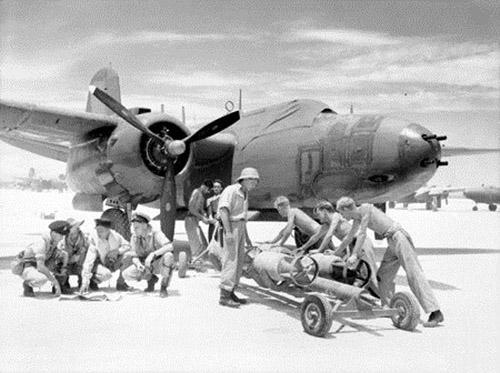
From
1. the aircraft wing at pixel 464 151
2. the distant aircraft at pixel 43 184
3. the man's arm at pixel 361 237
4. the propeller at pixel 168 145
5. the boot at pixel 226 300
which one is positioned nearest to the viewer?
the man's arm at pixel 361 237

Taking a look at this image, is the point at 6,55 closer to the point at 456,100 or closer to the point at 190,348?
the point at 190,348

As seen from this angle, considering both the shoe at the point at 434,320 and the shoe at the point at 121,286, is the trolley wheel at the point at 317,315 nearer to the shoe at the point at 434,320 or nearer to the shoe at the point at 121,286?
the shoe at the point at 434,320

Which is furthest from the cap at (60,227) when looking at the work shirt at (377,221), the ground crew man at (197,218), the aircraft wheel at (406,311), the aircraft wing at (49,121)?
the aircraft wheel at (406,311)

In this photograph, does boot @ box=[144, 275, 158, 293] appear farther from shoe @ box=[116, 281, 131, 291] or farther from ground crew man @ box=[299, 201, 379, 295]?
ground crew man @ box=[299, 201, 379, 295]

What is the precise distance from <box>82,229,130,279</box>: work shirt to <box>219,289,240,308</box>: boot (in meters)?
1.95

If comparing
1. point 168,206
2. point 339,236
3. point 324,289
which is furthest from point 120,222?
point 324,289

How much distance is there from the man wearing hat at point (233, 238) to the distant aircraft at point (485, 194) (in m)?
49.0

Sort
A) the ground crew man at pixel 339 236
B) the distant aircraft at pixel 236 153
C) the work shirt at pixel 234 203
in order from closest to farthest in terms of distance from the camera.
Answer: the ground crew man at pixel 339 236 → the work shirt at pixel 234 203 → the distant aircraft at pixel 236 153

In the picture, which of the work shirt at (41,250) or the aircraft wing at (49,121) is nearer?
the work shirt at (41,250)

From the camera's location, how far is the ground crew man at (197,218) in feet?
38.1

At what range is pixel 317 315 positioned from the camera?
6.08 m

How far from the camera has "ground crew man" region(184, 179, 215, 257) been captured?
11625 mm

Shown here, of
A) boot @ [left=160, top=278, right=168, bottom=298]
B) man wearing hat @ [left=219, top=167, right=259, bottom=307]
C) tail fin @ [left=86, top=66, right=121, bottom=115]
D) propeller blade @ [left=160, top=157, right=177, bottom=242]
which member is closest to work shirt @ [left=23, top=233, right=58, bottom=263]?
boot @ [left=160, top=278, right=168, bottom=298]

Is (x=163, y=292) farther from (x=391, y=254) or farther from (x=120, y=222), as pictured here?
(x=120, y=222)
